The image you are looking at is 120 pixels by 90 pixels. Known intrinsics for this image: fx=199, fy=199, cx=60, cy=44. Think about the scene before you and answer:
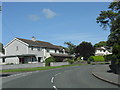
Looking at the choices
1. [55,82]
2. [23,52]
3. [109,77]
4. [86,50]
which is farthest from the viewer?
[86,50]

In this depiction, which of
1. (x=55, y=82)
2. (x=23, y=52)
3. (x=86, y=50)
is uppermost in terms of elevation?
(x=86, y=50)

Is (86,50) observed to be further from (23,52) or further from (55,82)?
(55,82)

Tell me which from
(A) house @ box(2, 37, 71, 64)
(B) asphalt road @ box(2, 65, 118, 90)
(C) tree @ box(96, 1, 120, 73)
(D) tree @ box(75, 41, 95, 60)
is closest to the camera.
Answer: (B) asphalt road @ box(2, 65, 118, 90)

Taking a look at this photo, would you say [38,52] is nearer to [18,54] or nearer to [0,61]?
[18,54]

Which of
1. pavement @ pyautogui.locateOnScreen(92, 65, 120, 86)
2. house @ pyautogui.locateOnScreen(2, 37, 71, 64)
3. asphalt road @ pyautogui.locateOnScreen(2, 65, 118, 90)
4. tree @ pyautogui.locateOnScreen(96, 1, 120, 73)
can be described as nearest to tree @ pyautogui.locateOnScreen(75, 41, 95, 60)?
house @ pyautogui.locateOnScreen(2, 37, 71, 64)

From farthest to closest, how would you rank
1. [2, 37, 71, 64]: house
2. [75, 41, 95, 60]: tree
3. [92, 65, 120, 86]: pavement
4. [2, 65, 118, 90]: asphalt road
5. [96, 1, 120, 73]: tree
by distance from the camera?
1. [75, 41, 95, 60]: tree
2. [2, 37, 71, 64]: house
3. [96, 1, 120, 73]: tree
4. [92, 65, 120, 86]: pavement
5. [2, 65, 118, 90]: asphalt road

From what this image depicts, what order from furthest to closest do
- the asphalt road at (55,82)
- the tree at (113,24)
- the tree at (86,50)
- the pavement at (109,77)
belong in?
the tree at (86,50) → the tree at (113,24) → the pavement at (109,77) → the asphalt road at (55,82)

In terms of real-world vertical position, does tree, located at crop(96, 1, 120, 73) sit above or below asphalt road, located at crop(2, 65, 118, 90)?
above

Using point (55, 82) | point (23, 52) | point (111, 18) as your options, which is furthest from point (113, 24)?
point (23, 52)

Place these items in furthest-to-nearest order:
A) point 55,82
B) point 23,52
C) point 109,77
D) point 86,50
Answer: point 86,50, point 23,52, point 109,77, point 55,82

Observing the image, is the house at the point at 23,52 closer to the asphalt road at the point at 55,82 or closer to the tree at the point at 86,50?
the tree at the point at 86,50

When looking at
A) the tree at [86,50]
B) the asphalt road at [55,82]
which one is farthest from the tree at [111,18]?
the tree at [86,50]

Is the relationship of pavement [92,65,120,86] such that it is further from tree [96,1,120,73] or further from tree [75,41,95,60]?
tree [75,41,95,60]

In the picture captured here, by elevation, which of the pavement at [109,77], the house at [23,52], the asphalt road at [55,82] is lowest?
the asphalt road at [55,82]
